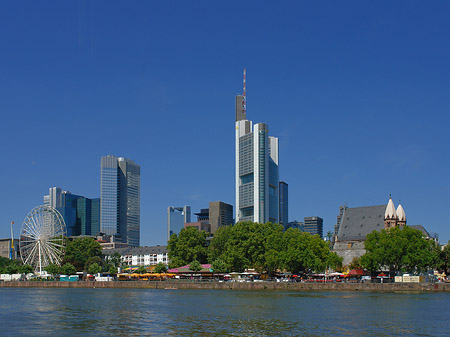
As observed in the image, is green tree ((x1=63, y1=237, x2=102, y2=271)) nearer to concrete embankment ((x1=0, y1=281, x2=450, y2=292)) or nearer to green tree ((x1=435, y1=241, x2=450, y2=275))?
concrete embankment ((x1=0, y1=281, x2=450, y2=292))

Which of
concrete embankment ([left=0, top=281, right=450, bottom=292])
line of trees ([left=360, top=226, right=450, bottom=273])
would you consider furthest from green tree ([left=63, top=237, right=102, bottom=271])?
line of trees ([left=360, top=226, right=450, bottom=273])

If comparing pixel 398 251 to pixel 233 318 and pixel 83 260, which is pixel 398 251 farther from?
pixel 83 260

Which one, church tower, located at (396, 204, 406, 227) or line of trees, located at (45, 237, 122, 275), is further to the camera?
line of trees, located at (45, 237, 122, 275)

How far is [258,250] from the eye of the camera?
444ft

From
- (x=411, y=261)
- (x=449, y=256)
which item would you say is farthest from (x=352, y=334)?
(x=449, y=256)

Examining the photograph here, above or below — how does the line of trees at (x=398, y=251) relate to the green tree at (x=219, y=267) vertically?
above

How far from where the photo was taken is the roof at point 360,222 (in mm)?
168625

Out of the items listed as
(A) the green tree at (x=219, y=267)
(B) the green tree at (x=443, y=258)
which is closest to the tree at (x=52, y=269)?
(A) the green tree at (x=219, y=267)

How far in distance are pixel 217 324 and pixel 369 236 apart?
78247 mm

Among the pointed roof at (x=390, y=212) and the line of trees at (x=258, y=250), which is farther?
the pointed roof at (x=390, y=212)

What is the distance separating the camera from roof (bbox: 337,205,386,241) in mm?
168625

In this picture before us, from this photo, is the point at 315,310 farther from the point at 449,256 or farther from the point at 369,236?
the point at 449,256

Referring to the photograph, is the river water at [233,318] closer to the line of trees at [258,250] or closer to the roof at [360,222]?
the line of trees at [258,250]

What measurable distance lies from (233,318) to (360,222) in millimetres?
125477
